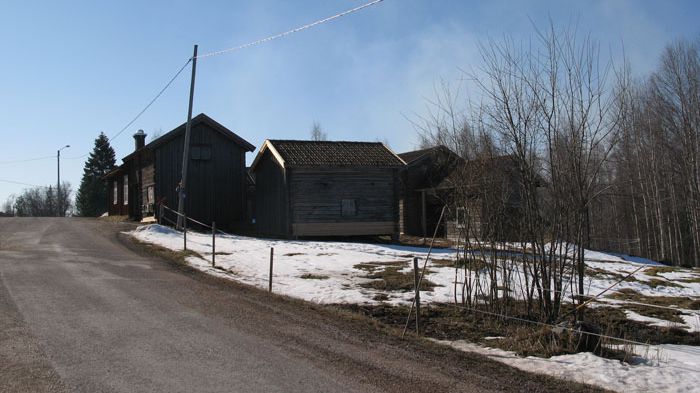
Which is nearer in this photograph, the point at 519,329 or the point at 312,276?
the point at 519,329

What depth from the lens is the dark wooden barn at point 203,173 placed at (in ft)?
94.3

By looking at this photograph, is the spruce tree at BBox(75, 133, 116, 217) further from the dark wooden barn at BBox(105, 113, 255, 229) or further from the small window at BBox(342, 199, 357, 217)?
the small window at BBox(342, 199, 357, 217)

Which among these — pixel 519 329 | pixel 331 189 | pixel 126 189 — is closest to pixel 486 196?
pixel 519 329

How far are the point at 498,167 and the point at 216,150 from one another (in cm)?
2323

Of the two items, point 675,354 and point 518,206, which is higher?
point 518,206

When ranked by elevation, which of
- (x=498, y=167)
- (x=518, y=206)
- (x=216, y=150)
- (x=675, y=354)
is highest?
(x=216, y=150)

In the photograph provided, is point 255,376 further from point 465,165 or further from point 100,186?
point 100,186

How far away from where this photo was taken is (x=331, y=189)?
25219mm

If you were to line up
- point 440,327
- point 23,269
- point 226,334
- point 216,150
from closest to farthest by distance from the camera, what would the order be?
1. point 226,334
2. point 440,327
3. point 23,269
4. point 216,150

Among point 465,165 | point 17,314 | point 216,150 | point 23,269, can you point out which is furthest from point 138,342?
point 216,150

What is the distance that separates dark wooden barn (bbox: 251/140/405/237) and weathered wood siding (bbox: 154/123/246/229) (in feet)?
11.9

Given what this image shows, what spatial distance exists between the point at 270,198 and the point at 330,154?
380cm

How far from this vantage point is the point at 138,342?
22.6ft

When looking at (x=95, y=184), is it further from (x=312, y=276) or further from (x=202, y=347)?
(x=202, y=347)
